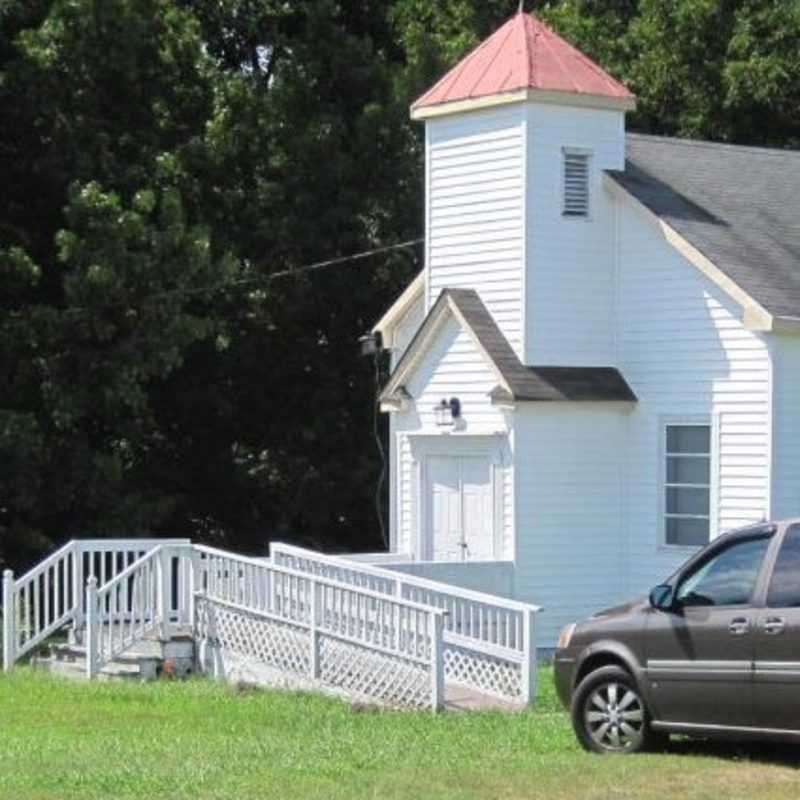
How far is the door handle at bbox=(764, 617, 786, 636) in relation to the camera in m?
13.7

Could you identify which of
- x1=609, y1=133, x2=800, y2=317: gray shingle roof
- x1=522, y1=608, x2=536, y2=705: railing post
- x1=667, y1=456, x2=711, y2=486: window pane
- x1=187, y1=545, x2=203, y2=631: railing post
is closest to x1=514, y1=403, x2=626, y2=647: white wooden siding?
x1=667, y1=456, x2=711, y2=486: window pane

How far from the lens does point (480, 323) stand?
81.5 ft

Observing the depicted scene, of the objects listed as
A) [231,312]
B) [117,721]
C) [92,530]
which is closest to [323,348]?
[231,312]

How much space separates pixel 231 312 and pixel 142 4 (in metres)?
5.72

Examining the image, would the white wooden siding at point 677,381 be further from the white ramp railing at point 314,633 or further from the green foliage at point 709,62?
the green foliage at point 709,62

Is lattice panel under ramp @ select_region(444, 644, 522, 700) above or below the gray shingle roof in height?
below

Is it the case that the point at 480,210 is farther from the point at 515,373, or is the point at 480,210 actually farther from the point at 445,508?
the point at 445,508

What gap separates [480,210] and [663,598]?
1130 cm

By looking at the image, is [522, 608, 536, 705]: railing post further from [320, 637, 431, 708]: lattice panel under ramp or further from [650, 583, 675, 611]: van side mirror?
[650, 583, 675, 611]: van side mirror

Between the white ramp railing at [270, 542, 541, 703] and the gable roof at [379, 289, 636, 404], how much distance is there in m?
4.06

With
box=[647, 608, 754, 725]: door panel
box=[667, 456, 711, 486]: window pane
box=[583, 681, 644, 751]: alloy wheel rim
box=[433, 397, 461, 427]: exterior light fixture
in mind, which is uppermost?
box=[433, 397, 461, 427]: exterior light fixture

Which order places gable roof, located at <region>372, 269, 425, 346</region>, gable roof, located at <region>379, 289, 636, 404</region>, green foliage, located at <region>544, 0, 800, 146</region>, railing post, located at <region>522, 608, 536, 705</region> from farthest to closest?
green foliage, located at <region>544, 0, 800, 146</region>, gable roof, located at <region>372, 269, 425, 346</region>, gable roof, located at <region>379, 289, 636, 404</region>, railing post, located at <region>522, 608, 536, 705</region>

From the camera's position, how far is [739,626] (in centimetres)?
1395

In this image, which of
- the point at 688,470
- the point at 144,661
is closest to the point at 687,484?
the point at 688,470
